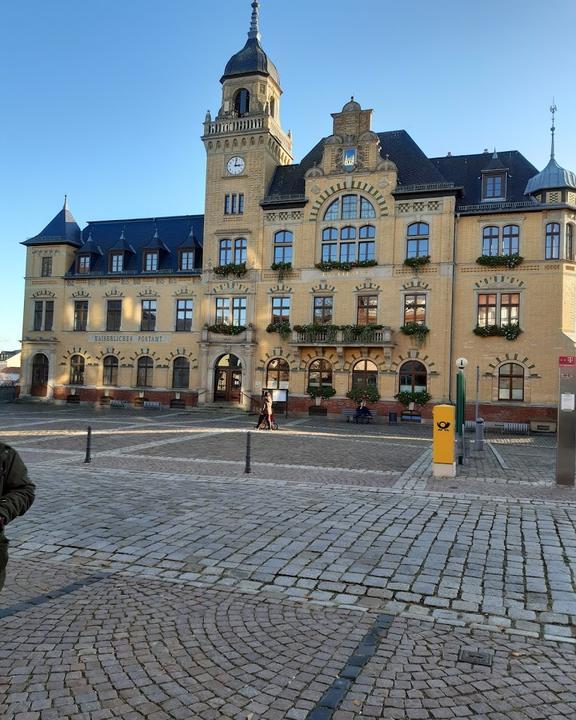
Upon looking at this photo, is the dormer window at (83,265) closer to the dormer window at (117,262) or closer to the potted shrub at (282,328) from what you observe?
the dormer window at (117,262)

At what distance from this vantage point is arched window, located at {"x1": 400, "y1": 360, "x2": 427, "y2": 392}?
101 feet

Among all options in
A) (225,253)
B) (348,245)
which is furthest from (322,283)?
(225,253)

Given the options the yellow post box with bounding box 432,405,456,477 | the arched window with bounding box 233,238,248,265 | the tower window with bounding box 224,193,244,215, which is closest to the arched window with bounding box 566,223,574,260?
the arched window with bounding box 233,238,248,265

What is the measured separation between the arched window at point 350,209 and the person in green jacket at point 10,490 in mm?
30291

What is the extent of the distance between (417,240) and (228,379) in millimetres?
13944

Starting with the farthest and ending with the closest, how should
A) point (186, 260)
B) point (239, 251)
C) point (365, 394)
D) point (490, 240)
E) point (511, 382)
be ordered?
1. point (186, 260)
2. point (239, 251)
3. point (365, 394)
4. point (490, 240)
5. point (511, 382)

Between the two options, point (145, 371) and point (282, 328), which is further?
point (145, 371)

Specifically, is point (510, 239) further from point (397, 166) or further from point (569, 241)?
point (397, 166)

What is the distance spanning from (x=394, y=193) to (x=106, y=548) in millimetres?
28192

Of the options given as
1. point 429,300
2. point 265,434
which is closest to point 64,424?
point 265,434

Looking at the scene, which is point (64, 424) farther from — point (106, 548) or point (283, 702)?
point (283, 702)

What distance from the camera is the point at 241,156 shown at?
115 ft

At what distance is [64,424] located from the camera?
23.9 metres

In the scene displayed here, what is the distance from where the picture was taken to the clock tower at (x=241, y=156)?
3447 cm
